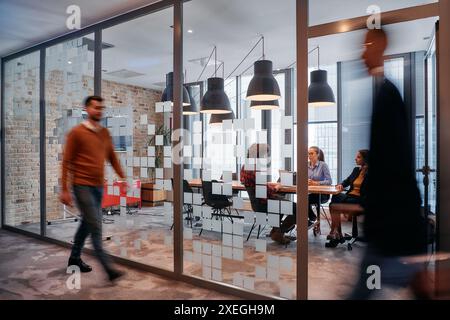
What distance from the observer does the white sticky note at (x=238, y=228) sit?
304cm

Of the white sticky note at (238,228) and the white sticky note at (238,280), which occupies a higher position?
the white sticky note at (238,228)

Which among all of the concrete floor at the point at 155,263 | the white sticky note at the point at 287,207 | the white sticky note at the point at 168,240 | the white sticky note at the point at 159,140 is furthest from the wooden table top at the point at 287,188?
the white sticky note at the point at 168,240

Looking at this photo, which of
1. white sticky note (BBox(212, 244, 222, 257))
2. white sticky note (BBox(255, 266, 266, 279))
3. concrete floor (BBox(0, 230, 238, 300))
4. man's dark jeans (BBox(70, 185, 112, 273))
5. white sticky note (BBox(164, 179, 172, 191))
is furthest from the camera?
white sticky note (BBox(164, 179, 172, 191))

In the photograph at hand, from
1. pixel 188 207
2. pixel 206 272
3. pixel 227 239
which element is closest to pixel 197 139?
pixel 188 207

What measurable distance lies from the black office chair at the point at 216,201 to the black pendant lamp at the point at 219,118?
0.57m

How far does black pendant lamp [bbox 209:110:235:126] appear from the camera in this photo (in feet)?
10.5

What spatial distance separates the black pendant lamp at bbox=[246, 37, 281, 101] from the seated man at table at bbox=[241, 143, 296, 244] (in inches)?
27.3

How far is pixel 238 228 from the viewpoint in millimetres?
3057

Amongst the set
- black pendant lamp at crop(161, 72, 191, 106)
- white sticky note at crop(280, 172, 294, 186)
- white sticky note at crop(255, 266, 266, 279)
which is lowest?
white sticky note at crop(255, 266, 266, 279)

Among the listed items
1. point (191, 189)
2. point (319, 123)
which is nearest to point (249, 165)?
point (191, 189)

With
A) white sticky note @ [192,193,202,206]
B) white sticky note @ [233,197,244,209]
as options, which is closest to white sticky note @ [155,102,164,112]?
white sticky note @ [192,193,202,206]

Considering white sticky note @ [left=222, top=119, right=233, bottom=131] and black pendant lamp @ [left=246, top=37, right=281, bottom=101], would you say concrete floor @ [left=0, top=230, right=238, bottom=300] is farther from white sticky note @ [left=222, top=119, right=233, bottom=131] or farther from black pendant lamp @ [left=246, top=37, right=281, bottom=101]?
black pendant lamp @ [left=246, top=37, right=281, bottom=101]

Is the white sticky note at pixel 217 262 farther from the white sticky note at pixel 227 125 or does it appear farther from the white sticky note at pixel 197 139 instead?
the white sticky note at pixel 227 125
